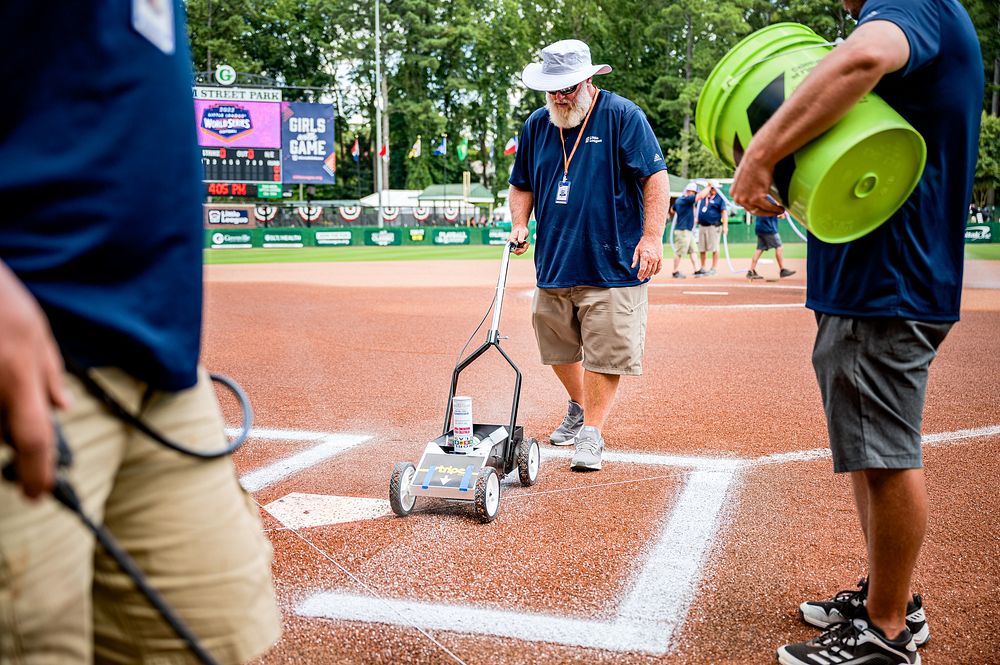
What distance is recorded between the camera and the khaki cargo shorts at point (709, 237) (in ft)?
63.8

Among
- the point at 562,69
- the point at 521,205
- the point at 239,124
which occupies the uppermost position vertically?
the point at 239,124

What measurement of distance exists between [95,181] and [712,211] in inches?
718

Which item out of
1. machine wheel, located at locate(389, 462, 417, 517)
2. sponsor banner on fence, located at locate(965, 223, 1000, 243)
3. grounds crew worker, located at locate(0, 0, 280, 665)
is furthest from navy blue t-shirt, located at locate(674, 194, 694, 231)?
sponsor banner on fence, located at locate(965, 223, 1000, 243)

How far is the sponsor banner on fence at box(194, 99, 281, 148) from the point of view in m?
35.2

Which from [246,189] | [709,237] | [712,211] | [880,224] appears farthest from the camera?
[246,189]

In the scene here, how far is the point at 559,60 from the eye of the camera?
488 cm

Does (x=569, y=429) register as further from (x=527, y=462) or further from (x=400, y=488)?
(x=400, y=488)

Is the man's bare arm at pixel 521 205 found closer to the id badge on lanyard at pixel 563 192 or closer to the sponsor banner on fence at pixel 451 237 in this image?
the id badge on lanyard at pixel 563 192

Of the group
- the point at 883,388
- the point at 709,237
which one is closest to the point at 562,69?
the point at 883,388

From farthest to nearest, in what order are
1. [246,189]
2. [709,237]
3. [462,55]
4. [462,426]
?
[462,55] → [246,189] → [709,237] → [462,426]

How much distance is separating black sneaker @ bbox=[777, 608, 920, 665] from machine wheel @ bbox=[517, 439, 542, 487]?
1.88 metres

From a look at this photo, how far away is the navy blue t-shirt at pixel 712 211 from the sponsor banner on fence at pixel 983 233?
20.1m

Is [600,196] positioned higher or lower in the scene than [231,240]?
higher

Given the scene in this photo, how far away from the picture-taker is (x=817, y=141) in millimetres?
2340
